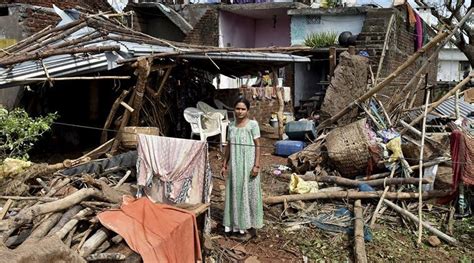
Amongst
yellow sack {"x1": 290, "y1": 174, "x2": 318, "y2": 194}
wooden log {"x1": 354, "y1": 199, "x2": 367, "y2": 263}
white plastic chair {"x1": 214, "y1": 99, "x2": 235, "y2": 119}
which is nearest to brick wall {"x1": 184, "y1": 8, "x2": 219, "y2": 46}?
white plastic chair {"x1": 214, "y1": 99, "x2": 235, "y2": 119}

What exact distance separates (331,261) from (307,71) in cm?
1182

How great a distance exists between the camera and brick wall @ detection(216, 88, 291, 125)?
41.2 ft

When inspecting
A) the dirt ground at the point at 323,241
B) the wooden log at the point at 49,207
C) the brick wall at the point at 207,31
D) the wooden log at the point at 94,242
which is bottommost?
the dirt ground at the point at 323,241

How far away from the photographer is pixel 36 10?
9.33m

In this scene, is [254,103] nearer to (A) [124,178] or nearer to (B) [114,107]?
(B) [114,107]

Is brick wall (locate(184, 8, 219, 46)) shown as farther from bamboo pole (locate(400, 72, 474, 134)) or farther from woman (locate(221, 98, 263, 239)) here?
woman (locate(221, 98, 263, 239))

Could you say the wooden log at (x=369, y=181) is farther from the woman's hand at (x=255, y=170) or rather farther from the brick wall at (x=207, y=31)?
the brick wall at (x=207, y=31)

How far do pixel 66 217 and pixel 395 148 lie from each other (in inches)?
203

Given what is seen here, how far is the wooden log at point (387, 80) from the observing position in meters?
6.97

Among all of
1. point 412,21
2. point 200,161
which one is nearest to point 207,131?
point 200,161

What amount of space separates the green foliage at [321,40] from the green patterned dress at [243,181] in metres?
9.55

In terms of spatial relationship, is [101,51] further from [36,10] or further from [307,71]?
[307,71]

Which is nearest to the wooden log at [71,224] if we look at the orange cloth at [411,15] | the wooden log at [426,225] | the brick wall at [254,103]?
the wooden log at [426,225]

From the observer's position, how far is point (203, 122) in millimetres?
9844
